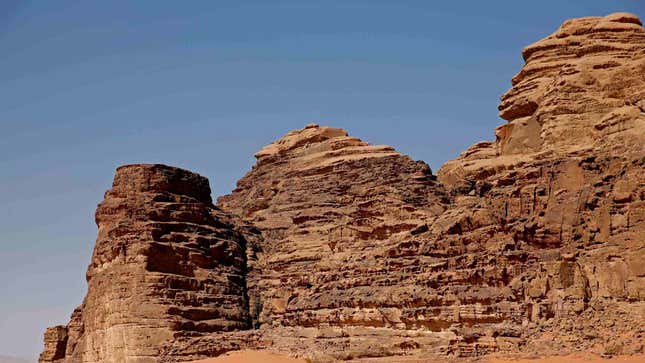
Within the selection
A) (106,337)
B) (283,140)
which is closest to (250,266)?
(106,337)

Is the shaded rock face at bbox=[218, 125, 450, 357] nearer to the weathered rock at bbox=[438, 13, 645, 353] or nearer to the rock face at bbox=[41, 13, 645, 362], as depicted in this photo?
the rock face at bbox=[41, 13, 645, 362]

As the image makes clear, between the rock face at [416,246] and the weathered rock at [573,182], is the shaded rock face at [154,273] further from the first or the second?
the weathered rock at [573,182]

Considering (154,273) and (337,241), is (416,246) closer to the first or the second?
(337,241)

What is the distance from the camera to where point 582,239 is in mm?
55031

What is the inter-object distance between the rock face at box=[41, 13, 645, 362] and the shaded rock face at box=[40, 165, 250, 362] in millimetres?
102

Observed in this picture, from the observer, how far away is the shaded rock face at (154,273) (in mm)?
67250

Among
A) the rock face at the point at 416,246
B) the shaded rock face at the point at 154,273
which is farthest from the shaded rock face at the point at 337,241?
the shaded rock face at the point at 154,273

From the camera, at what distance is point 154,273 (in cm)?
6900

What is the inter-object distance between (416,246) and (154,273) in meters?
14.1

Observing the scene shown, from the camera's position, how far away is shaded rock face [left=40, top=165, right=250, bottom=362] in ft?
221

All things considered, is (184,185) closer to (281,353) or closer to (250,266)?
(250,266)

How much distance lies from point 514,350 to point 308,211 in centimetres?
2925

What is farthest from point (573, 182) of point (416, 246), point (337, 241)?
point (337, 241)

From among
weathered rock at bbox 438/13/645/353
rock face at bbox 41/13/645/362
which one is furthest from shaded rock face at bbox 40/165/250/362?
weathered rock at bbox 438/13/645/353
